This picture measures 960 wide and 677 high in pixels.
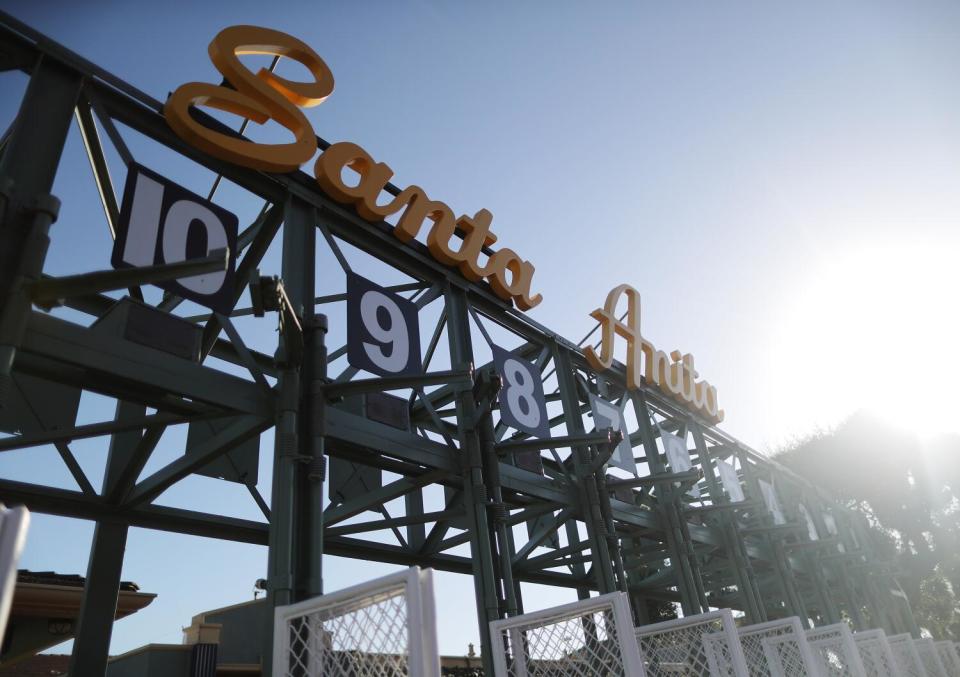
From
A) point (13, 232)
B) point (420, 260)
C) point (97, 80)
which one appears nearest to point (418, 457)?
point (420, 260)

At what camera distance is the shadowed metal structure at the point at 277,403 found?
20.3 feet

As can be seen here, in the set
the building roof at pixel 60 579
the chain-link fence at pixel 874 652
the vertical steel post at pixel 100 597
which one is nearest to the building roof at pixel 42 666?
the building roof at pixel 60 579

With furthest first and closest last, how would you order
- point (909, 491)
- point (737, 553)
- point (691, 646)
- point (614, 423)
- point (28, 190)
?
point (909, 491)
point (737, 553)
point (614, 423)
point (691, 646)
point (28, 190)

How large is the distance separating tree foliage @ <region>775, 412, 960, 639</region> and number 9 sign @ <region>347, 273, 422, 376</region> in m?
33.7

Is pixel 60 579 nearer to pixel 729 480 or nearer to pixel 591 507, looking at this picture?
pixel 591 507

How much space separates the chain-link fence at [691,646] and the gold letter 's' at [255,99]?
23.2 ft

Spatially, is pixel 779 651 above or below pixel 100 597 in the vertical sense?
below

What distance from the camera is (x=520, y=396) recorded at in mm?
11562

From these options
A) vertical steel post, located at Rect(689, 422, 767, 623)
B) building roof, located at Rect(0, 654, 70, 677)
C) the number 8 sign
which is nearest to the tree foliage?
vertical steel post, located at Rect(689, 422, 767, 623)

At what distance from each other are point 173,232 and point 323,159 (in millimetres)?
2700

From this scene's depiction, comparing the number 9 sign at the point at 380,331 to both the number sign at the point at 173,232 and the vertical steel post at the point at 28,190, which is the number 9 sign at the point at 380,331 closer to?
the number sign at the point at 173,232

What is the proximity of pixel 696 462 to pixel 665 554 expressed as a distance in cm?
392

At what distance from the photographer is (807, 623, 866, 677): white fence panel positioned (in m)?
9.59

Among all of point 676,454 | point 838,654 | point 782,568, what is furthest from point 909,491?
point 838,654
